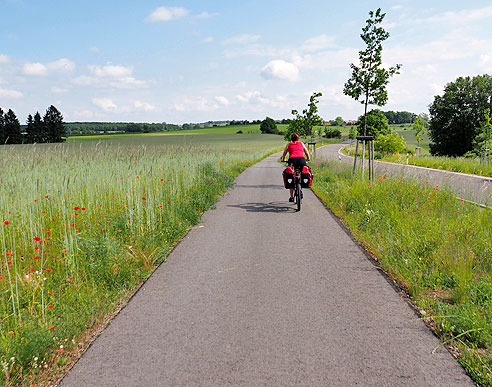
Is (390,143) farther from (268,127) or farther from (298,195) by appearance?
(268,127)

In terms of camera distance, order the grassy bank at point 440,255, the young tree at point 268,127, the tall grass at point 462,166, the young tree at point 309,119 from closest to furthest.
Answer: the grassy bank at point 440,255 → the tall grass at point 462,166 → the young tree at point 309,119 → the young tree at point 268,127

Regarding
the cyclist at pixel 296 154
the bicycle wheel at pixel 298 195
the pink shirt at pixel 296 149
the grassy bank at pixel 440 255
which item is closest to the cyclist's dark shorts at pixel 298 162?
the cyclist at pixel 296 154

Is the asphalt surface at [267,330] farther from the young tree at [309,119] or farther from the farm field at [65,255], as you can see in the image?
the young tree at [309,119]

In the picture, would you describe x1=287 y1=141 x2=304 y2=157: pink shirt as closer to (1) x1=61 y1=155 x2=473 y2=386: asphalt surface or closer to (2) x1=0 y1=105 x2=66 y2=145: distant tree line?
(1) x1=61 y1=155 x2=473 y2=386: asphalt surface

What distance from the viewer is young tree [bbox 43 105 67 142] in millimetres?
67188

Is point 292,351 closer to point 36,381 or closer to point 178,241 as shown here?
point 36,381

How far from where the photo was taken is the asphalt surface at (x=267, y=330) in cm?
285

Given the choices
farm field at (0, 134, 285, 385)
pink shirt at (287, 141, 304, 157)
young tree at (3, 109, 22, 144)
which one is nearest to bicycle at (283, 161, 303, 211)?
Result: pink shirt at (287, 141, 304, 157)

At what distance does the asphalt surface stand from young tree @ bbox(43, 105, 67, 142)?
7046cm

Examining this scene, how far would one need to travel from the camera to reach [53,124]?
6950 cm

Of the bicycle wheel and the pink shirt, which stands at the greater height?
the pink shirt

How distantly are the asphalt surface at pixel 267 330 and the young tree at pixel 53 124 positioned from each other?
70.5 metres

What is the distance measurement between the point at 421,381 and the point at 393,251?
11.1ft

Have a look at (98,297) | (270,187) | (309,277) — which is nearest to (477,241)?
(309,277)
